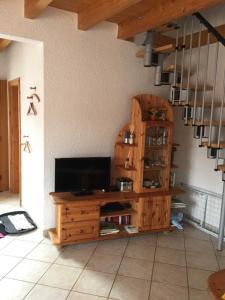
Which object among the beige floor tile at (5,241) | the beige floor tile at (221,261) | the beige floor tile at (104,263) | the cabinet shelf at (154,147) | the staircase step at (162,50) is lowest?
the beige floor tile at (221,261)

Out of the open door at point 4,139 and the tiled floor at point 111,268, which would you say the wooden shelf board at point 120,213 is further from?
the open door at point 4,139

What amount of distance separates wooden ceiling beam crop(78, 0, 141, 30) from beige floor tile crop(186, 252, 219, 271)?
2.67 metres

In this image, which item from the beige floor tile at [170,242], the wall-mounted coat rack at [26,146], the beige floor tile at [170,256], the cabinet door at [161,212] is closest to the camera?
the beige floor tile at [170,256]

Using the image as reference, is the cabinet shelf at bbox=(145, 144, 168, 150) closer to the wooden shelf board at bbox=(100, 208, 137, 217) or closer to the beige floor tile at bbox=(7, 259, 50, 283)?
the wooden shelf board at bbox=(100, 208, 137, 217)

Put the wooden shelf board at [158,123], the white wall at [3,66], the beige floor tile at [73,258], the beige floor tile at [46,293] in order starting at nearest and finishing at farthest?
the beige floor tile at [46,293] < the beige floor tile at [73,258] < the wooden shelf board at [158,123] < the white wall at [3,66]

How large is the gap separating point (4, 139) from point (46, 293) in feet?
11.1

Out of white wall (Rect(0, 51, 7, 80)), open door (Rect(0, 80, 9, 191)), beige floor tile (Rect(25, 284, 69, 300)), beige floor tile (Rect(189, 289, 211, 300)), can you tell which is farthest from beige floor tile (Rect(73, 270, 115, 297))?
white wall (Rect(0, 51, 7, 80))

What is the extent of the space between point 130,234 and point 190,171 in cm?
133

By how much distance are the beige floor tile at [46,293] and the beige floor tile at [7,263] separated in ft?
1.39

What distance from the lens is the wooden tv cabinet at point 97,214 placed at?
119 inches

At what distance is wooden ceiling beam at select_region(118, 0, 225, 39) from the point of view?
2.45m

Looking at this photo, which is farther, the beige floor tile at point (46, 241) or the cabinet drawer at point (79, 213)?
the beige floor tile at point (46, 241)

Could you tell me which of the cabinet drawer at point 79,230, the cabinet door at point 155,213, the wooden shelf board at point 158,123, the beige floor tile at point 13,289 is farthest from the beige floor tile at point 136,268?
the wooden shelf board at point 158,123

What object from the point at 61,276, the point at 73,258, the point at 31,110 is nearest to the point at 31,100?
the point at 31,110
